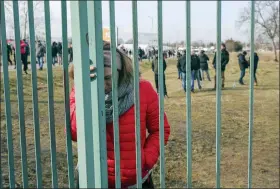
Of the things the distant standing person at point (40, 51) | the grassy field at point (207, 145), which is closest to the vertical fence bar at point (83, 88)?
the distant standing person at point (40, 51)

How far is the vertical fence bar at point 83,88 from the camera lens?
1.47 metres

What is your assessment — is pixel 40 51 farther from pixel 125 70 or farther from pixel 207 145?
pixel 125 70

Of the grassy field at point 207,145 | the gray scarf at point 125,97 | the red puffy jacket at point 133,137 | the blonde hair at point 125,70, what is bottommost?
the grassy field at point 207,145

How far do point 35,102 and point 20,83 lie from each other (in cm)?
12

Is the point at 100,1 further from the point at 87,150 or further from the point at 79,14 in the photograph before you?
the point at 87,150

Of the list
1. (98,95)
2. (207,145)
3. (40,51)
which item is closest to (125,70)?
(98,95)

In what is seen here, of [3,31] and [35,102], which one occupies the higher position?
[3,31]

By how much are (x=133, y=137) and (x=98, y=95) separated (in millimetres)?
436

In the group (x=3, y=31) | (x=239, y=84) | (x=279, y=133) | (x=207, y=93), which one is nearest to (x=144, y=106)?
(x=3, y=31)

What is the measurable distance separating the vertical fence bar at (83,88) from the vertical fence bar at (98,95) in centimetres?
2

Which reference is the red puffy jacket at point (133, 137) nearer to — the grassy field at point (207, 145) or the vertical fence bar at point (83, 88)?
the vertical fence bar at point (83, 88)

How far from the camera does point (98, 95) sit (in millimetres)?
1487

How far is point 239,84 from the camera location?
653 inches

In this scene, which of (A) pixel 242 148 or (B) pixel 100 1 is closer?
(B) pixel 100 1
